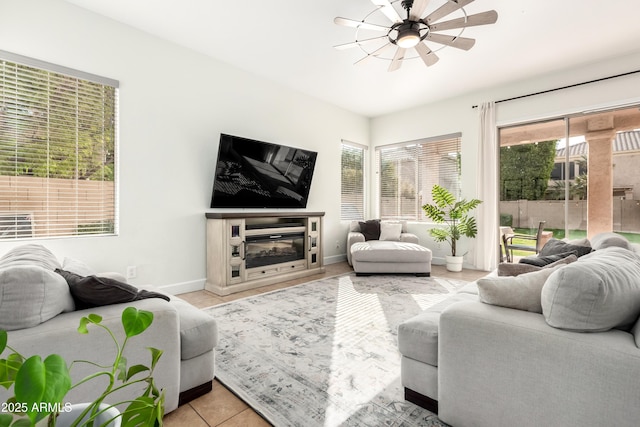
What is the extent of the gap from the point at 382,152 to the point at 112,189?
4.74m

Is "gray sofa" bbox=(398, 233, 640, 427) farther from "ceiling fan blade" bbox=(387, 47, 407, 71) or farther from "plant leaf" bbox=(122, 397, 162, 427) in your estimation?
"ceiling fan blade" bbox=(387, 47, 407, 71)

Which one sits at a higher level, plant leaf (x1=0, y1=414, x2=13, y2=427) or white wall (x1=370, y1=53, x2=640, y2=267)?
white wall (x1=370, y1=53, x2=640, y2=267)

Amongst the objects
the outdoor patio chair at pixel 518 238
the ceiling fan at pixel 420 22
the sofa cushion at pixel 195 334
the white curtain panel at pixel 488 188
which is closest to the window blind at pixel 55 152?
the sofa cushion at pixel 195 334

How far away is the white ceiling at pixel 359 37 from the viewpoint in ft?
9.10

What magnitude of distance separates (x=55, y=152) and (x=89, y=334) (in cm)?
233

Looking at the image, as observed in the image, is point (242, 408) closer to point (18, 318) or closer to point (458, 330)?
point (18, 318)

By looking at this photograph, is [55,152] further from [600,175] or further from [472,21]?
[600,175]

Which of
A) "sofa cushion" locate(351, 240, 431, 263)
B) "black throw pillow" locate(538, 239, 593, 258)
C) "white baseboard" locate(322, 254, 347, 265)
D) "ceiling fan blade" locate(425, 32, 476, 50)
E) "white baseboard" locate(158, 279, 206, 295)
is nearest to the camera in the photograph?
"black throw pillow" locate(538, 239, 593, 258)

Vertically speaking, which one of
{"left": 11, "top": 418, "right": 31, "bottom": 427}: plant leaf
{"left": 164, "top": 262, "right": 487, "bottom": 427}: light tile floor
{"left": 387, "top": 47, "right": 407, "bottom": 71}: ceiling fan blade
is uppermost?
{"left": 387, "top": 47, "right": 407, "bottom": 71}: ceiling fan blade

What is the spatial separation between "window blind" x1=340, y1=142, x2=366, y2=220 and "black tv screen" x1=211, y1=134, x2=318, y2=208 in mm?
1166

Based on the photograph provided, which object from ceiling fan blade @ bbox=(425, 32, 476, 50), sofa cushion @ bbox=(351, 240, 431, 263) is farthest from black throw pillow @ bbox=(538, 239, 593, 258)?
ceiling fan blade @ bbox=(425, 32, 476, 50)

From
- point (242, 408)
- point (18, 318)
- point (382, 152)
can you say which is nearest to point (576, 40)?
point (382, 152)

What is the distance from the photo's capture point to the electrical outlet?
312 cm

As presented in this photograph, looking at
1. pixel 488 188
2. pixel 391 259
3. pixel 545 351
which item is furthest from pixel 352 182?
pixel 545 351
